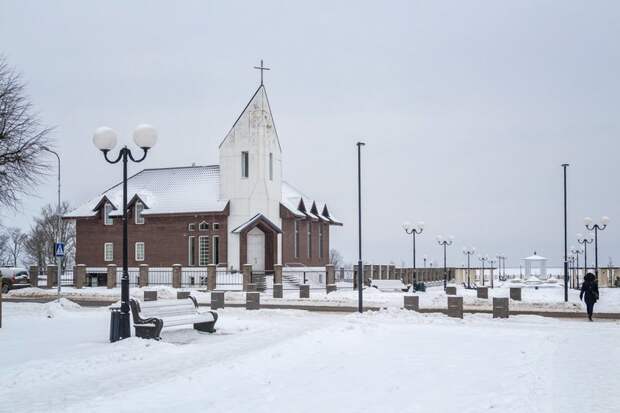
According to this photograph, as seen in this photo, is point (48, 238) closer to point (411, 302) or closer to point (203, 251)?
point (203, 251)

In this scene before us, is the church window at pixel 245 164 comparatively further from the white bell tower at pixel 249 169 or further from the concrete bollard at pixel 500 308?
the concrete bollard at pixel 500 308

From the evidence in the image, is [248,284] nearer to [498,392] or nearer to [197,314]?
[197,314]

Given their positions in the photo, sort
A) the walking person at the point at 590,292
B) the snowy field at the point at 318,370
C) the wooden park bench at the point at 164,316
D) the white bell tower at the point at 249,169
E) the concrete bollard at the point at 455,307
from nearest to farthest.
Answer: the snowy field at the point at 318,370 < the wooden park bench at the point at 164,316 < the walking person at the point at 590,292 < the concrete bollard at the point at 455,307 < the white bell tower at the point at 249,169

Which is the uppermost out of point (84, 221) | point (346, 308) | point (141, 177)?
point (141, 177)

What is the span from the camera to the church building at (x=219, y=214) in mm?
45906

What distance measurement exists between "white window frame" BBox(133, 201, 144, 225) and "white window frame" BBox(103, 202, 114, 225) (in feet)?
6.63

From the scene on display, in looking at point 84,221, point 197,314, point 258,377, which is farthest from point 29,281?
point 258,377

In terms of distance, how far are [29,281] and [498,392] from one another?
4216 cm

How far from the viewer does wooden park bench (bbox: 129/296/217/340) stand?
1527 cm

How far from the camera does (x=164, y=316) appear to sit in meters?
16.3

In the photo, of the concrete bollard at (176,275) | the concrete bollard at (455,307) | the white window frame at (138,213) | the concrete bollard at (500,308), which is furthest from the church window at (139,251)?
the concrete bollard at (500,308)

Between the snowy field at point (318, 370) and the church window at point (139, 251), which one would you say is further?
the church window at point (139, 251)

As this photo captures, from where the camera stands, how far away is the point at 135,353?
13352 mm

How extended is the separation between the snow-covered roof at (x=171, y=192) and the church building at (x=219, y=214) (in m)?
0.08
